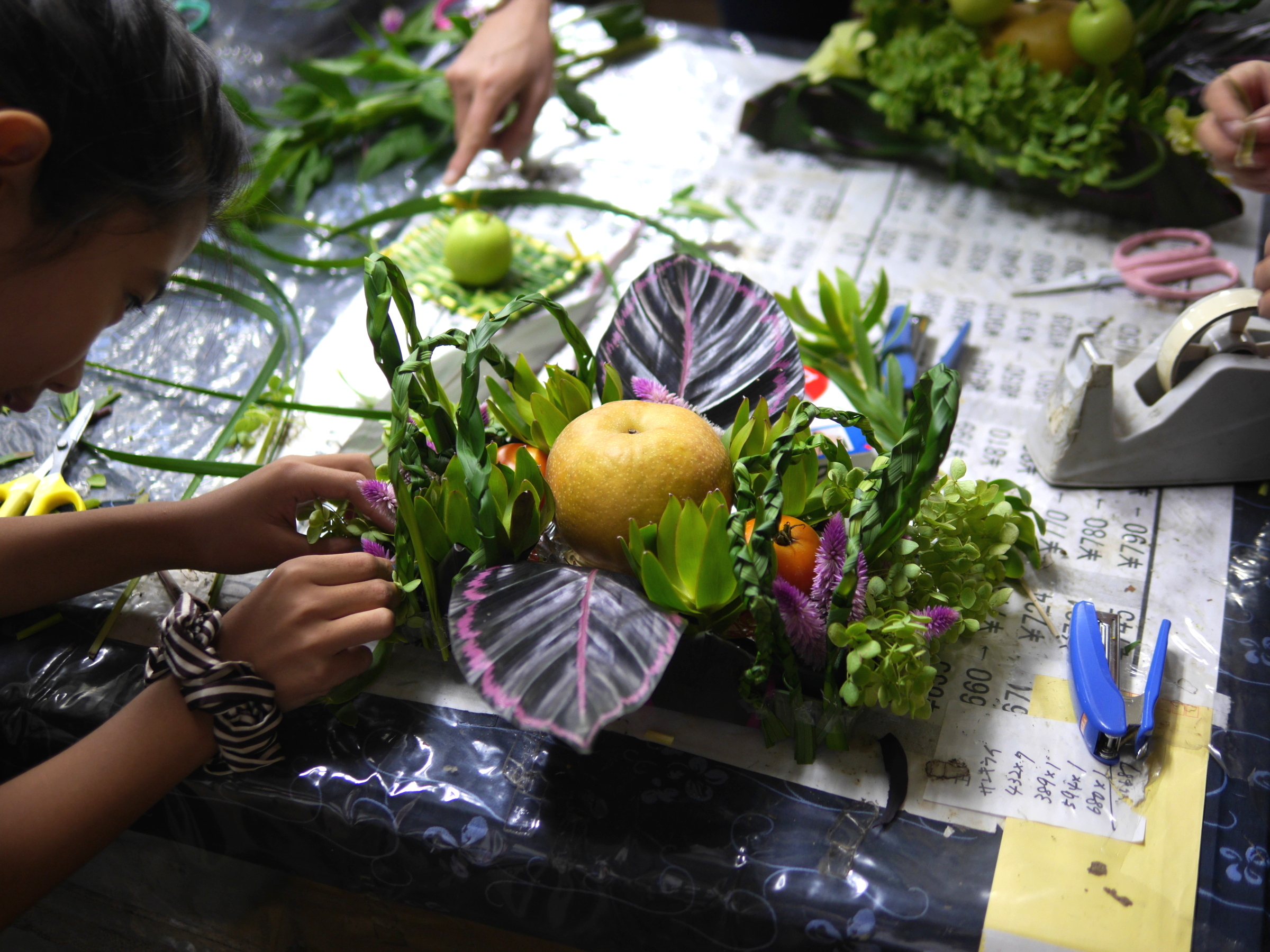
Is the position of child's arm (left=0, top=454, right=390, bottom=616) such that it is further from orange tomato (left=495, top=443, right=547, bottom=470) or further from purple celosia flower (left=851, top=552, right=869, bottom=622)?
purple celosia flower (left=851, top=552, right=869, bottom=622)

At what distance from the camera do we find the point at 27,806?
0.55 m

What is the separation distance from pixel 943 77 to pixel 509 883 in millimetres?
1091

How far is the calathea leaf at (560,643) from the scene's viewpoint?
1.53 ft

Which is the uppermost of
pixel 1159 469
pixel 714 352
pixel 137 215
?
pixel 137 215

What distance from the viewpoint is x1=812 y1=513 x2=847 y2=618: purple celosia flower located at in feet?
1.79

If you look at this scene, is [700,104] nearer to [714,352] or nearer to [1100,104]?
[1100,104]

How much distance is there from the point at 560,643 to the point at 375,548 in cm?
21

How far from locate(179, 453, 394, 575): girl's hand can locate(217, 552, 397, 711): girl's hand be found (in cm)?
6

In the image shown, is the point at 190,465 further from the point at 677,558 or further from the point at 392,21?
the point at 392,21

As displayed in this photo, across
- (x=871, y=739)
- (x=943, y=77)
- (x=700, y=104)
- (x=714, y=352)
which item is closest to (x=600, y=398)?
(x=714, y=352)

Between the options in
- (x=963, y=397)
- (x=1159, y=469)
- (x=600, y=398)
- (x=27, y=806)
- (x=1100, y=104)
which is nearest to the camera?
(x=27, y=806)

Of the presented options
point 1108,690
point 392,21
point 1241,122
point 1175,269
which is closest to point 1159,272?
point 1175,269

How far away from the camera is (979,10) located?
1118 millimetres

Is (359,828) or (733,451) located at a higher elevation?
(733,451)
